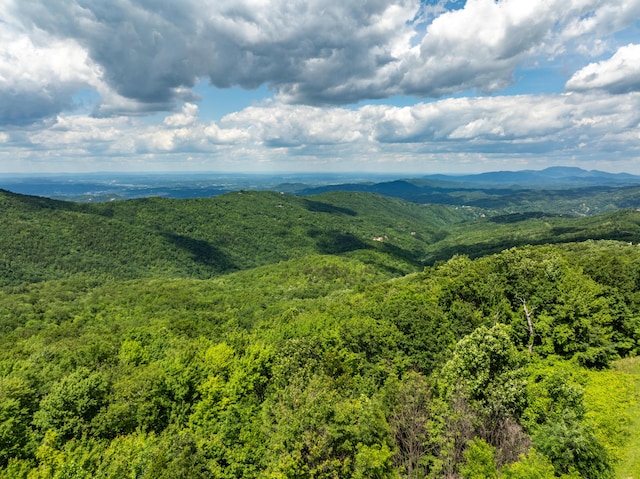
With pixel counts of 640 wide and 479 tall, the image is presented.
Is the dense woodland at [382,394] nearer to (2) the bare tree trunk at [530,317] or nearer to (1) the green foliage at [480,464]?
(1) the green foliage at [480,464]

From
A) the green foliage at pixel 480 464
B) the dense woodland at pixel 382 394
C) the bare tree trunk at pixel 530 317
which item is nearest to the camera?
the green foliage at pixel 480 464

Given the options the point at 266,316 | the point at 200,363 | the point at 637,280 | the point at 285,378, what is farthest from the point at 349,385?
the point at 266,316

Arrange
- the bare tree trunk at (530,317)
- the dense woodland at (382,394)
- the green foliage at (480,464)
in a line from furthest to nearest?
A: the bare tree trunk at (530,317)
the dense woodland at (382,394)
the green foliage at (480,464)

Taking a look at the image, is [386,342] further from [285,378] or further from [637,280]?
[637,280]

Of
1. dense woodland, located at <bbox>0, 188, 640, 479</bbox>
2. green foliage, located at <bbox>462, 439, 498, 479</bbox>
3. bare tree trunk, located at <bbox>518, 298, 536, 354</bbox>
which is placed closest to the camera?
green foliage, located at <bbox>462, 439, 498, 479</bbox>

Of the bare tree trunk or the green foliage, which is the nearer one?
the green foliage

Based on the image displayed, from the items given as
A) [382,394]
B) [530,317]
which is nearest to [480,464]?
[382,394]

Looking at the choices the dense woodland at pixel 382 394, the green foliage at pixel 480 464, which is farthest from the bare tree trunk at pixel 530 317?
the green foliage at pixel 480 464

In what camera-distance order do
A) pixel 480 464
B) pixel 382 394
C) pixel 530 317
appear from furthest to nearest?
pixel 530 317 < pixel 382 394 < pixel 480 464

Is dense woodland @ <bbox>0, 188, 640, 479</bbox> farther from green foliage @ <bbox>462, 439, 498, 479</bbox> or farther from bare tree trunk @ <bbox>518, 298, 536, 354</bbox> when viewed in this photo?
bare tree trunk @ <bbox>518, 298, 536, 354</bbox>

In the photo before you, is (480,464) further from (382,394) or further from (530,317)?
(530,317)

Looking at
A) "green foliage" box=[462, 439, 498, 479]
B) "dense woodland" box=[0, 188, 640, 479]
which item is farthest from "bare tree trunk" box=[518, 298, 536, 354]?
"green foliage" box=[462, 439, 498, 479]
